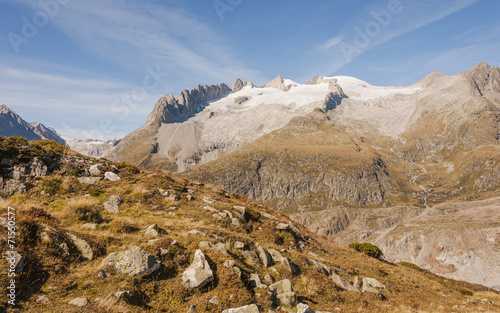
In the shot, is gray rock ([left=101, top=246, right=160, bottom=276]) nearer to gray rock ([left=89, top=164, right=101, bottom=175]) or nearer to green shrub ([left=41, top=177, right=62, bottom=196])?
green shrub ([left=41, top=177, right=62, bottom=196])

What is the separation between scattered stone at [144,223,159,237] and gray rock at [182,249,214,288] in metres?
4.47

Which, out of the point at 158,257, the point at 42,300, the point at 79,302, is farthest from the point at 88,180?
the point at 79,302

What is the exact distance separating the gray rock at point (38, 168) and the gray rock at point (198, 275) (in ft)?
64.4

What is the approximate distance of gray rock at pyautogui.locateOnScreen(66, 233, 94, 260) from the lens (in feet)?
40.3

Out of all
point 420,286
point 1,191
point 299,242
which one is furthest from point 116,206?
point 420,286

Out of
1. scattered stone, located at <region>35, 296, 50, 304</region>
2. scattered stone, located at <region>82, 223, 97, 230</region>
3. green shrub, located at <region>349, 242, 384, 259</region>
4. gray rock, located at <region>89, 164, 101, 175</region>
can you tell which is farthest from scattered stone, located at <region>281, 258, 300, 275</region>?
green shrub, located at <region>349, 242, 384, 259</region>

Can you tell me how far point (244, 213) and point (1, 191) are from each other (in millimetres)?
20633

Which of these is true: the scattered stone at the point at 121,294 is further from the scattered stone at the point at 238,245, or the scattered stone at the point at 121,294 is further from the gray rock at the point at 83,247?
the scattered stone at the point at 238,245

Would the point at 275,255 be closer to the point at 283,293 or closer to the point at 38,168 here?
the point at 283,293

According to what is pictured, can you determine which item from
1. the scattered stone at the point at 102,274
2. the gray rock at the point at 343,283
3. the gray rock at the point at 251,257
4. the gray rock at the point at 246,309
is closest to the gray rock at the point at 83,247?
the scattered stone at the point at 102,274

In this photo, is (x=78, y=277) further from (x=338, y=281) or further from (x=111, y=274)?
(x=338, y=281)

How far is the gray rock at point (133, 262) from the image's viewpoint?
11570mm

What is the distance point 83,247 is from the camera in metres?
12.6

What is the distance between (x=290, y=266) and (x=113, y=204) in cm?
1580
